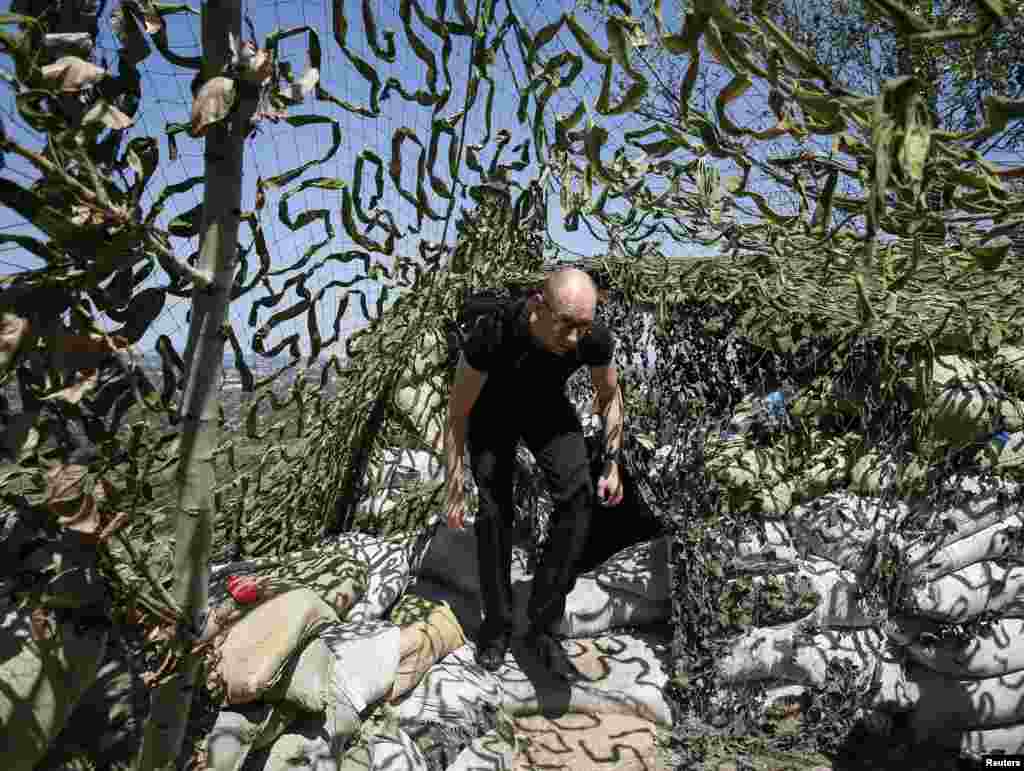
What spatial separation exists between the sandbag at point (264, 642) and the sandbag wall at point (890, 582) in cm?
150

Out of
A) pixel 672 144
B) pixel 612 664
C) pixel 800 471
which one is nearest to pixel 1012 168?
→ pixel 672 144

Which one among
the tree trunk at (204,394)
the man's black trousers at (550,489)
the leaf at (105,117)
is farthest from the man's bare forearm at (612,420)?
the leaf at (105,117)

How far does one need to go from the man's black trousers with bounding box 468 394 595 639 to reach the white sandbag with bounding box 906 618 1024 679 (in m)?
1.38

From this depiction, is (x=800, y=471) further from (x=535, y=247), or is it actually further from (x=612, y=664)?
(x=535, y=247)

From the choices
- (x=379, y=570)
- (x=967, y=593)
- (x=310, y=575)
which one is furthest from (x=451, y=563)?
(x=967, y=593)

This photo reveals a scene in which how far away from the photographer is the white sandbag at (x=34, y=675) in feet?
4.41

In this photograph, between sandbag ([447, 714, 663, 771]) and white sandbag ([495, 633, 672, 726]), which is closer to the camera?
sandbag ([447, 714, 663, 771])

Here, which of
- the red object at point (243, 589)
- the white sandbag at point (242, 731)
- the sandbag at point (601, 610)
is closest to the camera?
the white sandbag at point (242, 731)

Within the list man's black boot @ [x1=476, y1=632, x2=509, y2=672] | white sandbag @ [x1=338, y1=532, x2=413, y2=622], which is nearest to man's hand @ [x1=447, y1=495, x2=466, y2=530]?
white sandbag @ [x1=338, y1=532, x2=413, y2=622]

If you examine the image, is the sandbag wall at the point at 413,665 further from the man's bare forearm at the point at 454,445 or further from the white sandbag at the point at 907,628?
the white sandbag at the point at 907,628

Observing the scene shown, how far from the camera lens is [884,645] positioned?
9.83ft

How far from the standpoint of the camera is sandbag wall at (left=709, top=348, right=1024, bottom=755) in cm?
287

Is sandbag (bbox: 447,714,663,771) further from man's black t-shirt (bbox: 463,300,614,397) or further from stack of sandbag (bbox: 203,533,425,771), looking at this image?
man's black t-shirt (bbox: 463,300,614,397)

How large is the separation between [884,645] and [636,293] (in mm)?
1625
